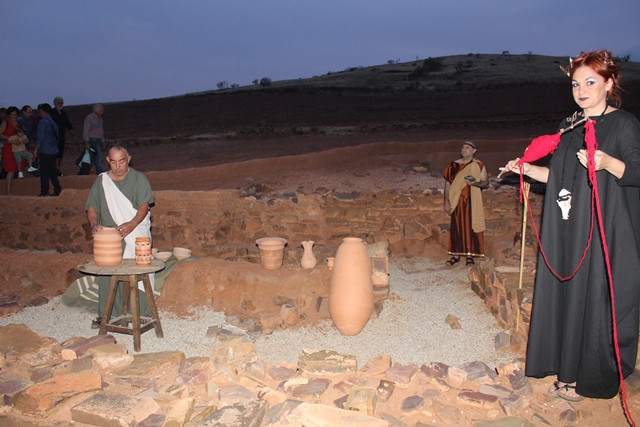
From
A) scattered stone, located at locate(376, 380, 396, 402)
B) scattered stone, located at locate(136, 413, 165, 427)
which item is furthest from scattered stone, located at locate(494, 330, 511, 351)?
scattered stone, located at locate(136, 413, 165, 427)

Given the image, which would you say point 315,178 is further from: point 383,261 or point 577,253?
point 577,253

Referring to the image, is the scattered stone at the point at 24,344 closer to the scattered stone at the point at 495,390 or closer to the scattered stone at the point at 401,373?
the scattered stone at the point at 401,373

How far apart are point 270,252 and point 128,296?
1.52 meters

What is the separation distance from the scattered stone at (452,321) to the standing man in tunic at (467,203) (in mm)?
1884

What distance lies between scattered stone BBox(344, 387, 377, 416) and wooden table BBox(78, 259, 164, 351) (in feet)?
6.67

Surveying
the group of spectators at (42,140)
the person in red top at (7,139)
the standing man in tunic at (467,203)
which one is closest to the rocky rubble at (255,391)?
the standing man in tunic at (467,203)

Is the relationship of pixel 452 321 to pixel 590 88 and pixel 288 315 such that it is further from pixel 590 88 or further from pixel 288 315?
pixel 590 88

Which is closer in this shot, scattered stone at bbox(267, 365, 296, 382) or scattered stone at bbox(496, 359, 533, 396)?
scattered stone at bbox(496, 359, 533, 396)

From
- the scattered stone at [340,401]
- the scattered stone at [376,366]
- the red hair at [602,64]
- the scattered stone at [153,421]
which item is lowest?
the scattered stone at [153,421]

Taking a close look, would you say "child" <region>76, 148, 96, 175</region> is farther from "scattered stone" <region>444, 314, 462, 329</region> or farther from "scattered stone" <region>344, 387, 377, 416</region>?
"scattered stone" <region>344, 387, 377, 416</region>

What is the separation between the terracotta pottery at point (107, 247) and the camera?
4590 millimetres

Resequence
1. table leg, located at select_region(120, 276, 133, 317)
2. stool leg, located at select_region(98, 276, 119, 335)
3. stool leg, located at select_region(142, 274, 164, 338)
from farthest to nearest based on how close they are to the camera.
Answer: table leg, located at select_region(120, 276, 133, 317), stool leg, located at select_region(142, 274, 164, 338), stool leg, located at select_region(98, 276, 119, 335)

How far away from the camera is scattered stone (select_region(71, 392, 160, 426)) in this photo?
348 centimetres

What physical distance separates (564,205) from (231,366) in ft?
8.48
